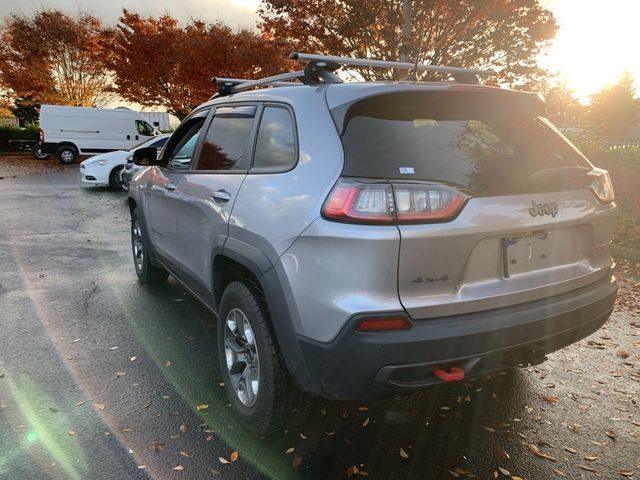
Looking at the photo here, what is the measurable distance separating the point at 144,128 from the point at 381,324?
23.1 m

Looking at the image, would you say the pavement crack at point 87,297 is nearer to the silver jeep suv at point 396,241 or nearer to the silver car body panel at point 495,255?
the silver jeep suv at point 396,241

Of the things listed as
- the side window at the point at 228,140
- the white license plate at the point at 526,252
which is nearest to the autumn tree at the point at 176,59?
the side window at the point at 228,140

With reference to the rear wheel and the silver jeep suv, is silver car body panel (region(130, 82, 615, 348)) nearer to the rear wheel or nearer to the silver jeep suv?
the silver jeep suv

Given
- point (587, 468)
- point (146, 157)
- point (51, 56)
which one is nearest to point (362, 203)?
point (587, 468)

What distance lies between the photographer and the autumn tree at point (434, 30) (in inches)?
514

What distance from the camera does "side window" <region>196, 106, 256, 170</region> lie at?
2.98 meters

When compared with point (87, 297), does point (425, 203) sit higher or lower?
higher

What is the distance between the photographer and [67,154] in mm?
22703

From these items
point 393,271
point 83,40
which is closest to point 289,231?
point 393,271

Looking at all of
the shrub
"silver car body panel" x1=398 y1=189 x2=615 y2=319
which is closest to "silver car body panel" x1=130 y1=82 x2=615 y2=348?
"silver car body panel" x1=398 y1=189 x2=615 y2=319

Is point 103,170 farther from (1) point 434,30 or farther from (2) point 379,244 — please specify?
(2) point 379,244

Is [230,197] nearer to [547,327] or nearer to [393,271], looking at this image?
[393,271]

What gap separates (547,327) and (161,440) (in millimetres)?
2099

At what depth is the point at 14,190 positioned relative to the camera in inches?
528
